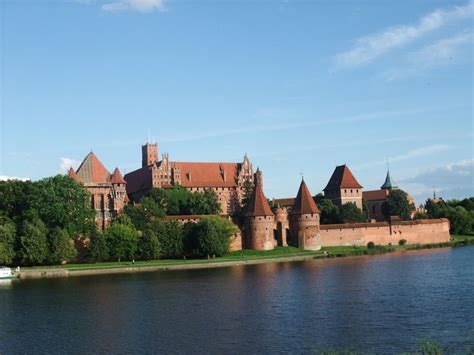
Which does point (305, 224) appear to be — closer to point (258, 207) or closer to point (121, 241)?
point (258, 207)

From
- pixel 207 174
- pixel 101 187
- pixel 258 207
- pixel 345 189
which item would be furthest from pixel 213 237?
pixel 345 189

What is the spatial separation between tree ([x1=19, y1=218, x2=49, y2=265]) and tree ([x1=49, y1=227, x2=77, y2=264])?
0.49 metres

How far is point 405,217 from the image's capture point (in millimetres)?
82438

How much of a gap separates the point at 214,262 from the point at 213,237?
3.18 metres

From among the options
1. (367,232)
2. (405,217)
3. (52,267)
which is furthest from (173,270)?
(405,217)

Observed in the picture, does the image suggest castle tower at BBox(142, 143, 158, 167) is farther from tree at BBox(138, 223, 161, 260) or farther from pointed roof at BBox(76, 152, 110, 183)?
tree at BBox(138, 223, 161, 260)

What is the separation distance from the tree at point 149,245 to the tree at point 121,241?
2.29 ft

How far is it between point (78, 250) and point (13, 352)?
114 ft

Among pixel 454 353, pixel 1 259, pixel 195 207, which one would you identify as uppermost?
pixel 195 207

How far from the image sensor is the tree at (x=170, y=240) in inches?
2293

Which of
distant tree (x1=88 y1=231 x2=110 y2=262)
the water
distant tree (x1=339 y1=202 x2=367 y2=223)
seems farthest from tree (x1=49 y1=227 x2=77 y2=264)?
distant tree (x1=339 y1=202 x2=367 y2=223)

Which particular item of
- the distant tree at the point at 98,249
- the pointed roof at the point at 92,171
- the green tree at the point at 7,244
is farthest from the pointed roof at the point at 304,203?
the green tree at the point at 7,244

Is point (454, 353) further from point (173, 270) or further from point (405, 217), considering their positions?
point (405, 217)

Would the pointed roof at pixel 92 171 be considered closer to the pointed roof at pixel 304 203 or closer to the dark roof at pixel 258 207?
the dark roof at pixel 258 207
